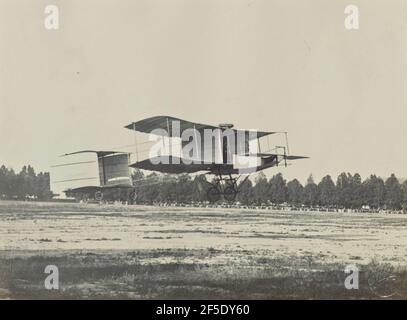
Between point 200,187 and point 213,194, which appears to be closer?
point 213,194

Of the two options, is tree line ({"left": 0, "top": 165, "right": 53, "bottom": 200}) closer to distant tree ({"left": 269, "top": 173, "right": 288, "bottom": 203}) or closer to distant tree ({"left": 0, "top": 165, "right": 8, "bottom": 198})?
distant tree ({"left": 0, "top": 165, "right": 8, "bottom": 198})

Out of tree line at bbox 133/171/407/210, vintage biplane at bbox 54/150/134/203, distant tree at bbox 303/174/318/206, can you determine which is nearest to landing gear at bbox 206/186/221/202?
tree line at bbox 133/171/407/210

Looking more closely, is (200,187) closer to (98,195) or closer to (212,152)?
(212,152)

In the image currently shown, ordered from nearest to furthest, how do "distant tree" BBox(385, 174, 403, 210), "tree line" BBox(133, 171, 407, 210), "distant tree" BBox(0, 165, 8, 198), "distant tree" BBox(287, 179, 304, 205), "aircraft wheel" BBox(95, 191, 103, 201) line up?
"distant tree" BBox(0, 165, 8, 198), "aircraft wheel" BBox(95, 191, 103, 201), "tree line" BBox(133, 171, 407, 210), "distant tree" BBox(385, 174, 403, 210), "distant tree" BBox(287, 179, 304, 205)

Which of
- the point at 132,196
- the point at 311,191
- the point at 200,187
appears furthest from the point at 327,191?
the point at 132,196

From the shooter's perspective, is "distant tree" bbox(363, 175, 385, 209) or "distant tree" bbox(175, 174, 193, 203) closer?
"distant tree" bbox(175, 174, 193, 203)

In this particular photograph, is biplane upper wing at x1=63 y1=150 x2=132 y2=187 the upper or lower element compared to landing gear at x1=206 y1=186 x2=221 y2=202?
upper
